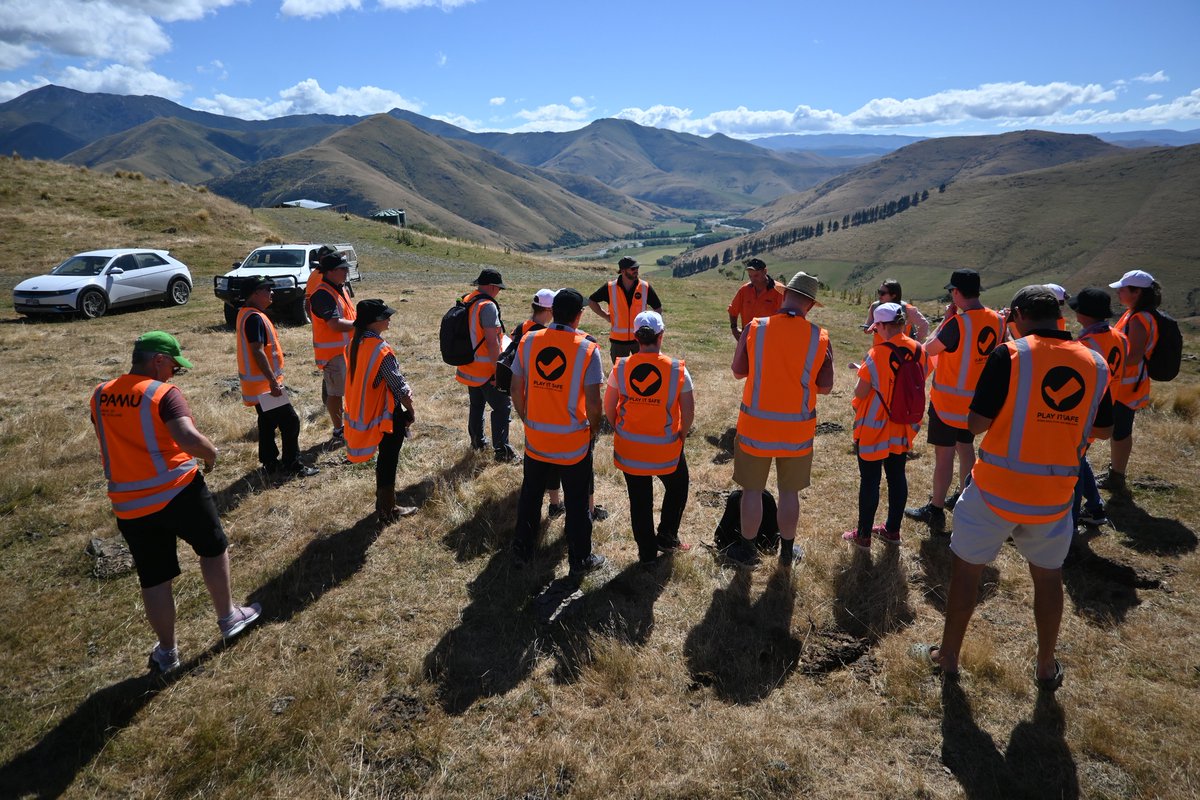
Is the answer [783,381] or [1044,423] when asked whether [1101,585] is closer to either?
[1044,423]

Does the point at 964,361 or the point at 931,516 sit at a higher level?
the point at 964,361

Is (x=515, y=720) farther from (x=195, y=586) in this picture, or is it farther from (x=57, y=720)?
(x=195, y=586)

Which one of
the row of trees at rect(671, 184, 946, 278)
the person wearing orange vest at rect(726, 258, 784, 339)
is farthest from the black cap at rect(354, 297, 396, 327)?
the row of trees at rect(671, 184, 946, 278)

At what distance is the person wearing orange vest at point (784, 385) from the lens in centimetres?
449

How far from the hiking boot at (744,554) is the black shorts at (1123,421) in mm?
4076

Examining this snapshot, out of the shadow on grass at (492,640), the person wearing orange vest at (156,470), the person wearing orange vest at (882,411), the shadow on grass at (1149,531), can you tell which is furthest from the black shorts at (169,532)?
the shadow on grass at (1149,531)

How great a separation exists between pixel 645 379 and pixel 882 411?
2061 millimetres

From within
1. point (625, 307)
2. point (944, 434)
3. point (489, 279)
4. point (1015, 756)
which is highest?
point (489, 279)

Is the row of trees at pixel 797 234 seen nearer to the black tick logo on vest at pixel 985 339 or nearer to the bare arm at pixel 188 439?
the black tick logo on vest at pixel 985 339

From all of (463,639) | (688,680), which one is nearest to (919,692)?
(688,680)

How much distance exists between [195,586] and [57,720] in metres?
1.36

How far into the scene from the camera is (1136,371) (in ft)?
19.1

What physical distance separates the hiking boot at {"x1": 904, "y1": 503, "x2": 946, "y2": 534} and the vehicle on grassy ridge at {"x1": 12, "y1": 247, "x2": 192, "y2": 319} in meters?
19.4

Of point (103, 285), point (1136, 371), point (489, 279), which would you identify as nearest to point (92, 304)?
point (103, 285)
